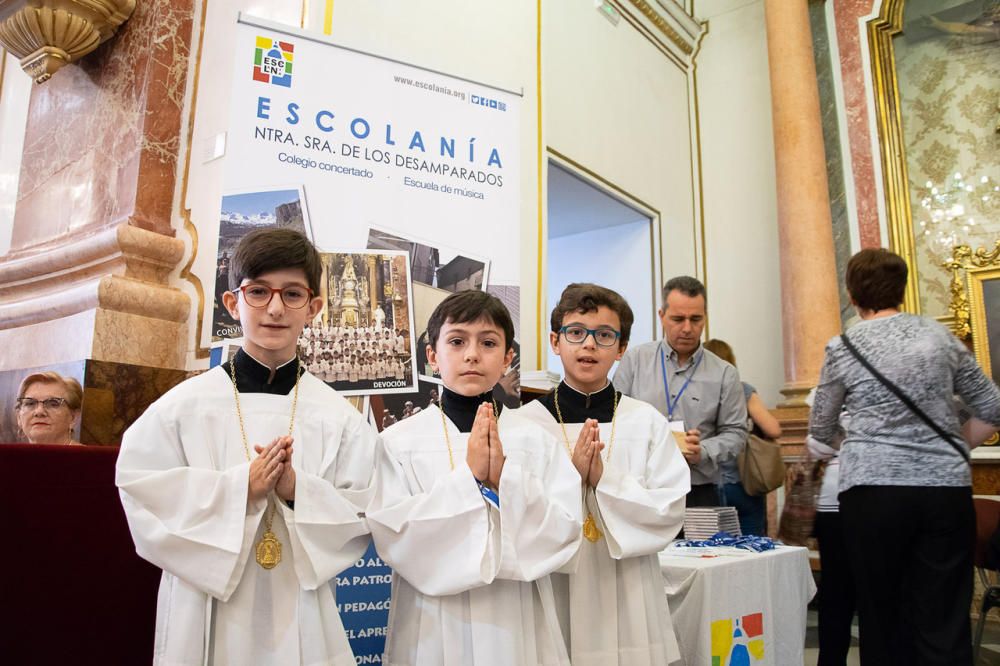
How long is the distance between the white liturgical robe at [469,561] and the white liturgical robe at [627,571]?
6.0 inches

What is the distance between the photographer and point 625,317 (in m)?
2.47

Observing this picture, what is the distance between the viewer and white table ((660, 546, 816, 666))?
2.46 meters

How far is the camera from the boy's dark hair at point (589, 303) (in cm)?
239

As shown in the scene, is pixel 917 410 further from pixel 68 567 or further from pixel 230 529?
pixel 68 567

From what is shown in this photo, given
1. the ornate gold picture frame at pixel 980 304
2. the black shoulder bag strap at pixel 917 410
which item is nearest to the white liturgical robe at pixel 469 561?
the black shoulder bag strap at pixel 917 410

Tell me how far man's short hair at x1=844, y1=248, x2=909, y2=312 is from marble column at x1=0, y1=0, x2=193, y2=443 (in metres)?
3.22

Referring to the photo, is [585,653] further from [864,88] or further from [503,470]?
[864,88]

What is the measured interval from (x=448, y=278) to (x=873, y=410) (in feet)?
5.78

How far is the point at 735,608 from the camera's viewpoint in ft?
8.49

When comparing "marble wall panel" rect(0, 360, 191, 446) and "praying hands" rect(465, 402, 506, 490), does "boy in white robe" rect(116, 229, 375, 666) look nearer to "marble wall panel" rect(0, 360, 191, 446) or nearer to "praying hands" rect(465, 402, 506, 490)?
"praying hands" rect(465, 402, 506, 490)

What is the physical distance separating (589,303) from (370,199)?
1.39 m

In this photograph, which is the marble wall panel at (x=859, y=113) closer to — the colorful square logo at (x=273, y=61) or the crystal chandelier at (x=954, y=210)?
the crystal chandelier at (x=954, y=210)

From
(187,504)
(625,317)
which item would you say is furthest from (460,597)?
(625,317)

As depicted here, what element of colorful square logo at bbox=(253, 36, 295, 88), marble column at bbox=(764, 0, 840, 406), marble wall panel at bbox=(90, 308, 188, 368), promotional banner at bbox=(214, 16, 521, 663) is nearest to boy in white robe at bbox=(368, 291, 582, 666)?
promotional banner at bbox=(214, 16, 521, 663)
